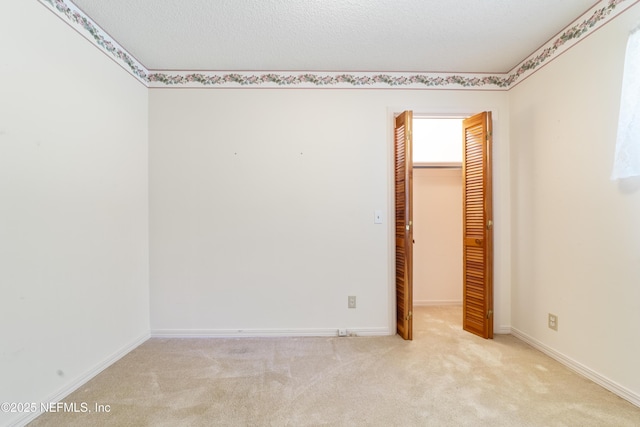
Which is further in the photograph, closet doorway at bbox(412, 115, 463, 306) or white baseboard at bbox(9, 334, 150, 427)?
closet doorway at bbox(412, 115, 463, 306)

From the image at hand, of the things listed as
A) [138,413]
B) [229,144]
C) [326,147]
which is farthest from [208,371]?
[326,147]

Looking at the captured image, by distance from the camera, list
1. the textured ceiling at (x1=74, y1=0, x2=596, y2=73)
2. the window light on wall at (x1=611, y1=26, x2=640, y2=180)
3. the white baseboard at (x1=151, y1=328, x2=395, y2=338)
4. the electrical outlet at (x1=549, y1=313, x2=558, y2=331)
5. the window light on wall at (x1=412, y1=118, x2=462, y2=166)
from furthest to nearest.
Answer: the window light on wall at (x1=412, y1=118, x2=462, y2=166) < the white baseboard at (x1=151, y1=328, x2=395, y2=338) < the electrical outlet at (x1=549, y1=313, x2=558, y2=331) < the textured ceiling at (x1=74, y1=0, x2=596, y2=73) < the window light on wall at (x1=611, y1=26, x2=640, y2=180)

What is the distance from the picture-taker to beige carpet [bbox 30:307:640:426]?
1.55 metres

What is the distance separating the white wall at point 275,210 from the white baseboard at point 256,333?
13mm

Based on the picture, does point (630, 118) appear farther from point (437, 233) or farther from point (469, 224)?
point (437, 233)

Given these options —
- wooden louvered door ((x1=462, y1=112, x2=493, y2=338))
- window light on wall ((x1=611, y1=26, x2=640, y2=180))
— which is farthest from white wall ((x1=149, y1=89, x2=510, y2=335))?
window light on wall ((x1=611, y1=26, x2=640, y2=180))

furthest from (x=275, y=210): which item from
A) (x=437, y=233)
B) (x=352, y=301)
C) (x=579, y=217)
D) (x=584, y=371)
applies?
(x=584, y=371)

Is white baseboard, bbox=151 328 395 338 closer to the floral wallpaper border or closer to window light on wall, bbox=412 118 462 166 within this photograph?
window light on wall, bbox=412 118 462 166

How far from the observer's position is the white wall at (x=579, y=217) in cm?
171

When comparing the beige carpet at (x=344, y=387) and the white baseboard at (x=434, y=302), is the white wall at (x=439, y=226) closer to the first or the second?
the white baseboard at (x=434, y=302)

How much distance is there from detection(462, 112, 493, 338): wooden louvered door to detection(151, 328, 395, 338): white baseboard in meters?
0.83

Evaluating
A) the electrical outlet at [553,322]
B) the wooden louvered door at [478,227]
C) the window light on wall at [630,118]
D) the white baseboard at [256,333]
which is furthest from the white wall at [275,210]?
the window light on wall at [630,118]

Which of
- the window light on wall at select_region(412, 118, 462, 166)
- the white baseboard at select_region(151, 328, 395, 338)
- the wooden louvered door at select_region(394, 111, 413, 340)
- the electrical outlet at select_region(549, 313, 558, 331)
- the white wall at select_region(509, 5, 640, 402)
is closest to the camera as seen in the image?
the white wall at select_region(509, 5, 640, 402)

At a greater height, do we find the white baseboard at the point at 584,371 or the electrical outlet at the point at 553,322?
the electrical outlet at the point at 553,322
